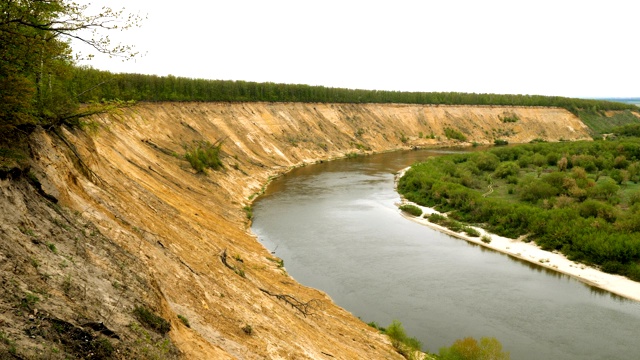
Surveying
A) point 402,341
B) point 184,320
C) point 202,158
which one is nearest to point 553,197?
point 402,341

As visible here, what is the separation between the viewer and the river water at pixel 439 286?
16.2 m

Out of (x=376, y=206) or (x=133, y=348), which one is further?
(x=376, y=206)

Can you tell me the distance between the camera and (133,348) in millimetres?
7355

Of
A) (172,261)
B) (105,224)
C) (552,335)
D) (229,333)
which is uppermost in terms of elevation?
(105,224)

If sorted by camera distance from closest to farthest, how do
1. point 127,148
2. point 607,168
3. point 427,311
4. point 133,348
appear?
point 133,348 < point 427,311 < point 127,148 < point 607,168

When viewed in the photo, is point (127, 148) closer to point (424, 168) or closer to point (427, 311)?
point (427, 311)

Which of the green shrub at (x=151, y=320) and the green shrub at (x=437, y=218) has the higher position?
the green shrub at (x=151, y=320)

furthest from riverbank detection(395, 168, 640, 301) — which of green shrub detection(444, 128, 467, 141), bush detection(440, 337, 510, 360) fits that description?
green shrub detection(444, 128, 467, 141)

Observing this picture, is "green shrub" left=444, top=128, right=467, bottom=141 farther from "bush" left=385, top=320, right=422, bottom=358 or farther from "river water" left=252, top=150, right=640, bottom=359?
"bush" left=385, top=320, right=422, bottom=358

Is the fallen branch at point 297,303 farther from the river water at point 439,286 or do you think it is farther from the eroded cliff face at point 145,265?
the river water at point 439,286

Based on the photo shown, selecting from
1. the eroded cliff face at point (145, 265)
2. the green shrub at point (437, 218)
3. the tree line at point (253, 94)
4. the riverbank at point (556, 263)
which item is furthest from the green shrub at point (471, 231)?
the tree line at point (253, 94)

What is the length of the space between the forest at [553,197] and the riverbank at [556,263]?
20.9 inches

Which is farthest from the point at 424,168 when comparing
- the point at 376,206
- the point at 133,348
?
the point at 133,348

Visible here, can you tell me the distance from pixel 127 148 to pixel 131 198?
466 inches
